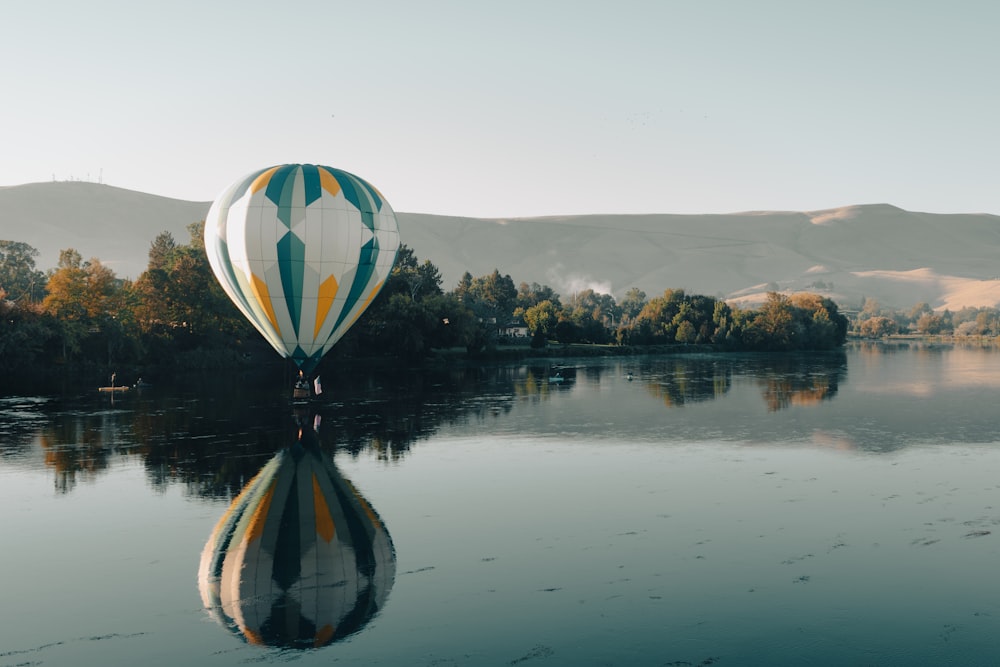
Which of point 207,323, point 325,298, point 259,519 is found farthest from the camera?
point 207,323

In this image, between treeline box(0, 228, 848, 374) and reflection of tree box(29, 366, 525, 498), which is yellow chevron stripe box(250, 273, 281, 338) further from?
treeline box(0, 228, 848, 374)

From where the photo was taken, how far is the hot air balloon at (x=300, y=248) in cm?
4750

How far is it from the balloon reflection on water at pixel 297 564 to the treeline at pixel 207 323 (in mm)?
61336

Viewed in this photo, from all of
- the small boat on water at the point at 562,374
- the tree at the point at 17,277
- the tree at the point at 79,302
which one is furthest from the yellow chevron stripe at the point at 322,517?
the tree at the point at 17,277

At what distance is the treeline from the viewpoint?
8644 centimetres

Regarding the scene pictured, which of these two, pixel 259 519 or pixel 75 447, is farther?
pixel 75 447

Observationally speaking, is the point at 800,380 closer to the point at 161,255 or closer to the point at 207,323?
the point at 207,323

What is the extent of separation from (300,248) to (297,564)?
26195 millimetres

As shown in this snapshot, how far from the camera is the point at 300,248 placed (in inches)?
1864

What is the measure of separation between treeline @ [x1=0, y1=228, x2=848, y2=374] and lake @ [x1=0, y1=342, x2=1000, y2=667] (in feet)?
119

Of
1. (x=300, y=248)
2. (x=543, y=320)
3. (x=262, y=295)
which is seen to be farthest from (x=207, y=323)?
(x=543, y=320)

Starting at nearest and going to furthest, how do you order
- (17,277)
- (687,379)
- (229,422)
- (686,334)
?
(229,422), (687,379), (17,277), (686,334)

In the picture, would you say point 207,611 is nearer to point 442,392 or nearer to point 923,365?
point 442,392

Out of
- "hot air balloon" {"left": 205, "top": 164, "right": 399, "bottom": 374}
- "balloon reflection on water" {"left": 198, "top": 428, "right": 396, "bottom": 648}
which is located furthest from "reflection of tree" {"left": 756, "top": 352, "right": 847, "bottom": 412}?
"balloon reflection on water" {"left": 198, "top": 428, "right": 396, "bottom": 648}
